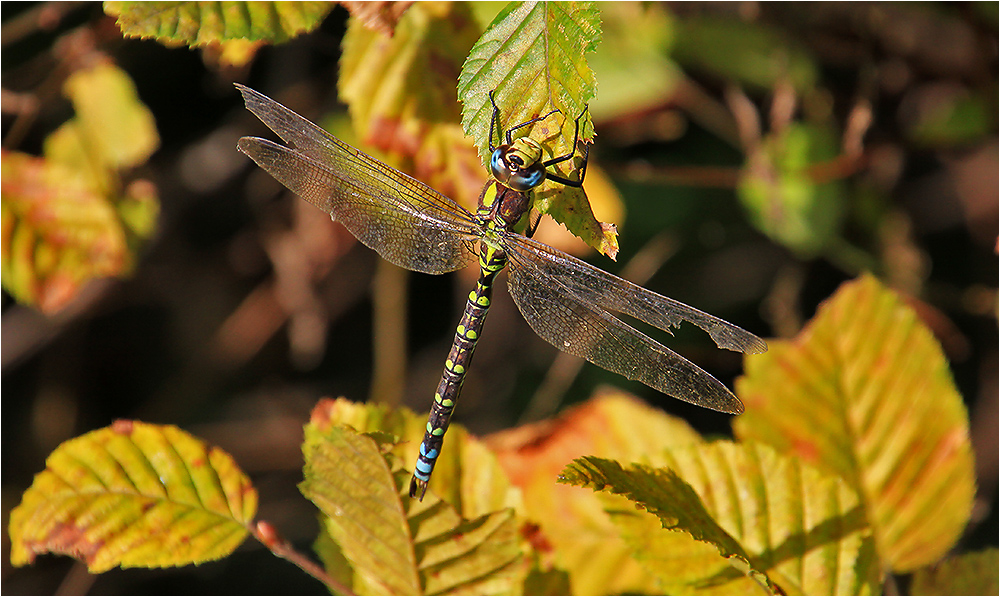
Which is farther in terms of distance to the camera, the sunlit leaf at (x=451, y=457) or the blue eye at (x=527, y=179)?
the sunlit leaf at (x=451, y=457)

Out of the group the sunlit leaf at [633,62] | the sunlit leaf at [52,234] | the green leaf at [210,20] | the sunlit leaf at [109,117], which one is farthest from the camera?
the sunlit leaf at [633,62]

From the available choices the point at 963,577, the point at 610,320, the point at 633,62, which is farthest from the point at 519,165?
the point at 633,62

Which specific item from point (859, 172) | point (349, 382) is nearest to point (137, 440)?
point (349, 382)

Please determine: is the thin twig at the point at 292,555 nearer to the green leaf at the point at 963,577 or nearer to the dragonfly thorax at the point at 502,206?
the dragonfly thorax at the point at 502,206

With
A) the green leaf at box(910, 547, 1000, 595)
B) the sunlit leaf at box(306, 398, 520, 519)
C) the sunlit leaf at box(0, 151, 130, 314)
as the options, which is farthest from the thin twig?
the green leaf at box(910, 547, 1000, 595)

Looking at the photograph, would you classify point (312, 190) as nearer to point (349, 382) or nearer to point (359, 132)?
point (359, 132)

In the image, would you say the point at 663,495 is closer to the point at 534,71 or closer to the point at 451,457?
the point at 451,457

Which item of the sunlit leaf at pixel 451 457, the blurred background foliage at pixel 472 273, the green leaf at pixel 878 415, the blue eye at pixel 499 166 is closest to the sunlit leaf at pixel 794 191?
the blurred background foliage at pixel 472 273
